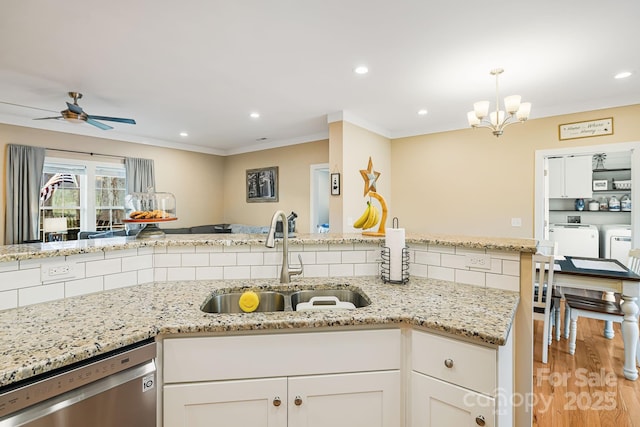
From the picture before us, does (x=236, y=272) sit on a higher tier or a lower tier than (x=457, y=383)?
higher

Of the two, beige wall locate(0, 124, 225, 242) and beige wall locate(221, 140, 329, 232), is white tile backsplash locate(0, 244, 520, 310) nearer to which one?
beige wall locate(221, 140, 329, 232)

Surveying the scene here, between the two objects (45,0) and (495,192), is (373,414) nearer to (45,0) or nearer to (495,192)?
(45,0)

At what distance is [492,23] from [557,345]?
2851 mm

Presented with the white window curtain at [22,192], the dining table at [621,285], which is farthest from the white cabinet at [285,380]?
the white window curtain at [22,192]

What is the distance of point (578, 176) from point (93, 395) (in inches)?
284

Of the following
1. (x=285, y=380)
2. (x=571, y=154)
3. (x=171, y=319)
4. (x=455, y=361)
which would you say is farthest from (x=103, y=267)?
(x=571, y=154)

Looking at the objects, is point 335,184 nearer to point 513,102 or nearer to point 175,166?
point 513,102

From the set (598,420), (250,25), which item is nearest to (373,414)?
(598,420)

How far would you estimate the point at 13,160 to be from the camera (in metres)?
4.14

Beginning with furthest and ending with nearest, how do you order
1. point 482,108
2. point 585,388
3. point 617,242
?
1. point 617,242
2. point 482,108
3. point 585,388

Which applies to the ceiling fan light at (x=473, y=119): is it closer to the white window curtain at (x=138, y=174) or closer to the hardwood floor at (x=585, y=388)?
the hardwood floor at (x=585, y=388)

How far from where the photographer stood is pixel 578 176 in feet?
18.2

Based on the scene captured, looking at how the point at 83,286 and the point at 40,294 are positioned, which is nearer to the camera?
the point at 40,294

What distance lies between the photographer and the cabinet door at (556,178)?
5.69 m
